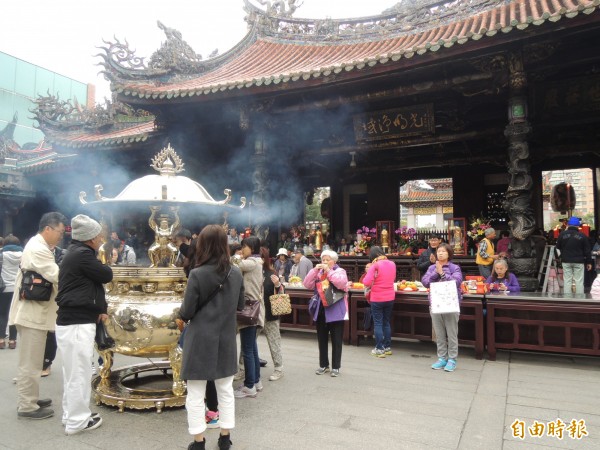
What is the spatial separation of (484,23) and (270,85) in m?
4.14

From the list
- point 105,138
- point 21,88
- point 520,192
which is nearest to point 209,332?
point 520,192

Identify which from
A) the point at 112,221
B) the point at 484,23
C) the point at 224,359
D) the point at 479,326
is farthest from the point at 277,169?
the point at 224,359

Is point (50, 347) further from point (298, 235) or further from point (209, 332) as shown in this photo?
point (298, 235)

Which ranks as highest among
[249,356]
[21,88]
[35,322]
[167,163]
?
[21,88]

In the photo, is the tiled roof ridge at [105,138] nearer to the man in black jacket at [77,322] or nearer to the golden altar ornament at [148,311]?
the golden altar ornament at [148,311]

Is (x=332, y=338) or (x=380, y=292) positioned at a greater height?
(x=380, y=292)

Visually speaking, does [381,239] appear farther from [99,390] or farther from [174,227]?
[99,390]

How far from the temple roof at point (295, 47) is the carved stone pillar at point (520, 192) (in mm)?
1698

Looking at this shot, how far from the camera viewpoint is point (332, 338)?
470 centimetres

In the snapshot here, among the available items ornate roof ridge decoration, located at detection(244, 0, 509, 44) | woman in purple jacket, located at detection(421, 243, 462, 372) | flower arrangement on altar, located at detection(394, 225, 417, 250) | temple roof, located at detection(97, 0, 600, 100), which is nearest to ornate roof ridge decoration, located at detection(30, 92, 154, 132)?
temple roof, located at detection(97, 0, 600, 100)

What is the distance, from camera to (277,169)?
10.4 metres

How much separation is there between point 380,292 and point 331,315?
1121mm

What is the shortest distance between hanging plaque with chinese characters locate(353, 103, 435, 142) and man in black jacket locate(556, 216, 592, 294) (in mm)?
2925

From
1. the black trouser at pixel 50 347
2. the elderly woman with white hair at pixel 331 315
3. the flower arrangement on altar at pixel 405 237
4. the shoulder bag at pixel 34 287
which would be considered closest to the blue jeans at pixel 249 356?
the elderly woman with white hair at pixel 331 315
